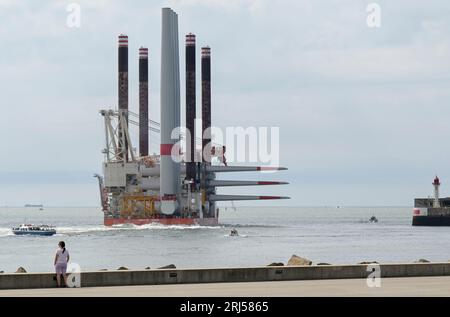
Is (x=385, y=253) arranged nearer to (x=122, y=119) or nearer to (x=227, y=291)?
(x=227, y=291)

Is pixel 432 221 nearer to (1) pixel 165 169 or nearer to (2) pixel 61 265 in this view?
(1) pixel 165 169

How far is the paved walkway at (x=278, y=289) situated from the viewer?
24.2 m

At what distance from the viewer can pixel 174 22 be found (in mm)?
162375

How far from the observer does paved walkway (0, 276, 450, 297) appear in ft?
79.6

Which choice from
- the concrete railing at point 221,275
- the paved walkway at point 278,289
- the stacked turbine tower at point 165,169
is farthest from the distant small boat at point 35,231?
the paved walkway at point 278,289

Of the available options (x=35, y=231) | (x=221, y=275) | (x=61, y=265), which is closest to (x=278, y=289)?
(x=221, y=275)

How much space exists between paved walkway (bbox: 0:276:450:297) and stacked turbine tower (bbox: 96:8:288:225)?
445 feet

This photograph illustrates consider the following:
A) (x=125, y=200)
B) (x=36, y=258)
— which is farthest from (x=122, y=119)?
(x=36, y=258)

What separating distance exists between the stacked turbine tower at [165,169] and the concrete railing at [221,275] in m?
134

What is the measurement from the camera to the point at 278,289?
25.3 meters

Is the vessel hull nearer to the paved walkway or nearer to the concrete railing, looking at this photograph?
the concrete railing

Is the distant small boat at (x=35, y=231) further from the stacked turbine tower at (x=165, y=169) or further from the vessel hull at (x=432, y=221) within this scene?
the vessel hull at (x=432, y=221)

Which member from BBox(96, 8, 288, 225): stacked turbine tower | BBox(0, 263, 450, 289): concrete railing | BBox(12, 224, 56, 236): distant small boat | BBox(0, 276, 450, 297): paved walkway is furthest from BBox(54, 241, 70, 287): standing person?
BBox(96, 8, 288, 225): stacked turbine tower
